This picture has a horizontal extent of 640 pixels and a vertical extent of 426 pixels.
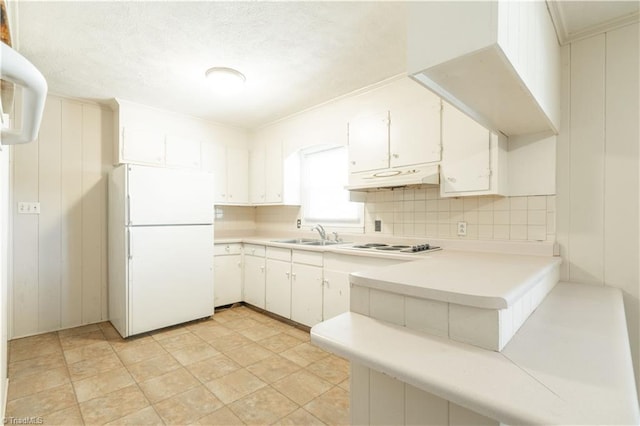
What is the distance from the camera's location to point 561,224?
→ 2068mm

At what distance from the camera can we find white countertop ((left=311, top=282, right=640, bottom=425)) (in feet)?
2.11

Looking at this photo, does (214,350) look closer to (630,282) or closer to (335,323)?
(335,323)

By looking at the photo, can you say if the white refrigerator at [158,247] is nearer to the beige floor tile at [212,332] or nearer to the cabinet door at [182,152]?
the beige floor tile at [212,332]

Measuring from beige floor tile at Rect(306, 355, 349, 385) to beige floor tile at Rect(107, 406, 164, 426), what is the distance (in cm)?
102

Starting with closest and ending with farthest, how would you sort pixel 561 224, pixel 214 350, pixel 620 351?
pixel 620 351 < pixel 561 224 < pixel 214 350

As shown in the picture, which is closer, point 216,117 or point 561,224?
point 561,224

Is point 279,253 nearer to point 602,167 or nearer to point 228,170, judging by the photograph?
point 228,170

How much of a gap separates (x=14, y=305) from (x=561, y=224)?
469cm

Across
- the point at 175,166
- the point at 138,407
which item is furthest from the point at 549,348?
the point at 175,166

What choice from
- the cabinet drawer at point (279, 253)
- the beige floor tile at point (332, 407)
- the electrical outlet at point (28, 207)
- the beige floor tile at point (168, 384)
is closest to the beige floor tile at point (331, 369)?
the beige floor tile at point (332, 407)

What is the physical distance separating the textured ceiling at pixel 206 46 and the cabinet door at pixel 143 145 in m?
0.38

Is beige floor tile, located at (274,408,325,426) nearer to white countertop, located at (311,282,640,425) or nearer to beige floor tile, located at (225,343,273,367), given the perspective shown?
beige floor tile, located at (225,343,273,367)

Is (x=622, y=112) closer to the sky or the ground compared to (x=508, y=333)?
closer to the sky

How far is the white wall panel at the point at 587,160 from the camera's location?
1.94 metres
